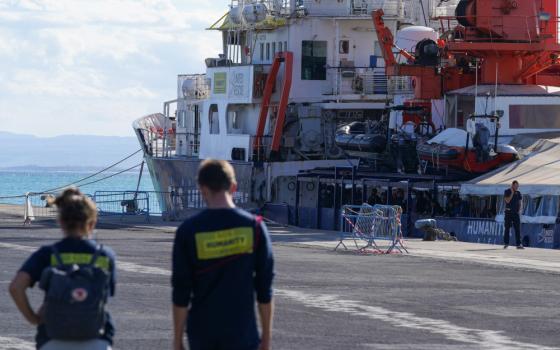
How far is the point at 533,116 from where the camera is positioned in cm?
3972

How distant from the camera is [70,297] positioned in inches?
295

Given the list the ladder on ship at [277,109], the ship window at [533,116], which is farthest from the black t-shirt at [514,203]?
the ladder on ship at [277,109]

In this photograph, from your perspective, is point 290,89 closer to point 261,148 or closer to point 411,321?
point 261,148

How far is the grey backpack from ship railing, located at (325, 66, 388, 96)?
40.1 m

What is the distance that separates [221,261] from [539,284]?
1365cm

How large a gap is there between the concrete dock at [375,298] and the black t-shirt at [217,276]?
518 centimetres

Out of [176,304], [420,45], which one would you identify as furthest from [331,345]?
[420,45]

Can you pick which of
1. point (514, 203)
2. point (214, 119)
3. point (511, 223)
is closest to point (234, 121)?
point (214, 119)

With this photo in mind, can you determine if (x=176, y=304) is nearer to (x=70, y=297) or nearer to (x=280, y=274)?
(x=70, y=297)

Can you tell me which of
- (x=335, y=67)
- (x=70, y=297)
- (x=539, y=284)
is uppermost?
(x=335, y=67)

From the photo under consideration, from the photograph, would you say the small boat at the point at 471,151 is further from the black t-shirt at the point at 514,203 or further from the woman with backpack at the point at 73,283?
the woman with backpack at the point at 73,283

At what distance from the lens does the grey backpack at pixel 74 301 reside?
7.51 m

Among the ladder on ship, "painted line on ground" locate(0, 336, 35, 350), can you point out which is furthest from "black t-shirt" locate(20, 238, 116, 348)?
the ladder on ship

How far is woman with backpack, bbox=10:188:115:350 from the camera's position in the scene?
297 inches
